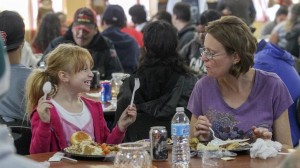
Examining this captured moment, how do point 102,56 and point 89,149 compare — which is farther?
point 102,56

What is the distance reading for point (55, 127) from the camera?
3.26 metres

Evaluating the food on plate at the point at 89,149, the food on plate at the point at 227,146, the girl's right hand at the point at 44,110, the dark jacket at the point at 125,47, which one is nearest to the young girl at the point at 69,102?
the girl's right hand at the point at 44,110

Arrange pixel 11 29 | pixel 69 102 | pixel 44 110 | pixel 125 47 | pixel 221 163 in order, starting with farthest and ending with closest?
pixel 125 47
pixel 11 29
pixel 69 102
pixel 44 110
pixel 221 163

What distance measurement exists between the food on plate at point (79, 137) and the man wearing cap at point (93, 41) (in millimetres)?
2914

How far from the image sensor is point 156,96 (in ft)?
13.5

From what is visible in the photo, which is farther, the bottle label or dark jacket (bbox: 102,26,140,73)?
dark jacket (bbox: 102,26,140,73)

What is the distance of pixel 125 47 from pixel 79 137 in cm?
412

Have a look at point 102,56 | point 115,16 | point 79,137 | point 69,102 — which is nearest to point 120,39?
point 115,16

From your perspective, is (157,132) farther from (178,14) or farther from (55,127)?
(178,14)

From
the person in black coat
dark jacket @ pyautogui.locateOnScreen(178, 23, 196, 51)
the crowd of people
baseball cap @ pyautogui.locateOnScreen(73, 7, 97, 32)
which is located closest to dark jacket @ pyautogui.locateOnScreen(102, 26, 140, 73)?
dark jacket @ pyautogui.locateOnScreen(178, 23, 196, 51)

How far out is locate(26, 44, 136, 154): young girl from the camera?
129 inches

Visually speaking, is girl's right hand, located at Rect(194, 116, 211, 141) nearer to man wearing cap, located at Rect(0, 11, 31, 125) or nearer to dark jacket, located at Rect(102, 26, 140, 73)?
man wearing cap, located at Rect(0, 11, 31, 125)

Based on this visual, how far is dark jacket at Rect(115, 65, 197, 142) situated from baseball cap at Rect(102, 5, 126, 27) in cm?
325

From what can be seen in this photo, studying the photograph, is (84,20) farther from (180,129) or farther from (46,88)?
(180,129)
